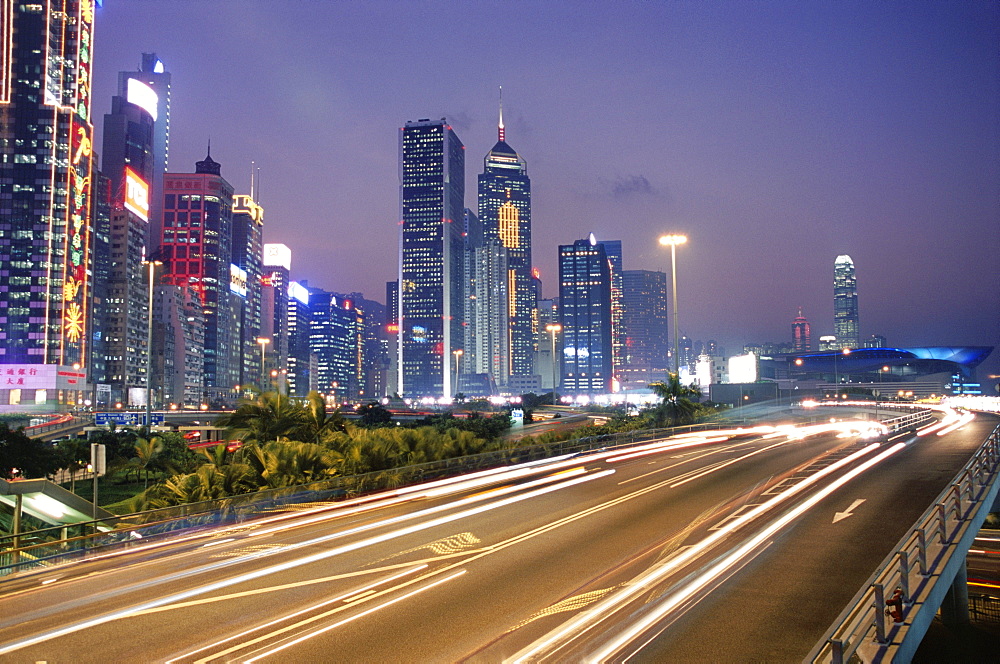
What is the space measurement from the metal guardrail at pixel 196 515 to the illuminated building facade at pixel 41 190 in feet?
381

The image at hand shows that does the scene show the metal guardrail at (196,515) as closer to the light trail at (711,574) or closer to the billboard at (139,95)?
the light trail at (711,574)

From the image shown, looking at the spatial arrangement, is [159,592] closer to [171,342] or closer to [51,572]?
[51,572]

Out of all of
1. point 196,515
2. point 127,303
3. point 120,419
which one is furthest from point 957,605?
point 127,303

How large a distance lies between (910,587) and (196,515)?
1526 centimetres

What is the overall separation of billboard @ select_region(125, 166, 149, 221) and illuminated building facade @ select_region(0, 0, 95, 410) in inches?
1044

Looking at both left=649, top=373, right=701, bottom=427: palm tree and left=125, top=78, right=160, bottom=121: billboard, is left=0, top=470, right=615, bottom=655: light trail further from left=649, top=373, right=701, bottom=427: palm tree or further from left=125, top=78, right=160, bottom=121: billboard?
left=125, top=78, right=160, bottom=121: billboard

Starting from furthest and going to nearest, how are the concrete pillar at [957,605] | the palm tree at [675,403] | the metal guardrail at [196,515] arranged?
the palm tree at [675,403], the concrete pillar at [957,605], the metal guardrail at [196,515]

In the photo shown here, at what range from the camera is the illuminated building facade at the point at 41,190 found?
119875 millimetres

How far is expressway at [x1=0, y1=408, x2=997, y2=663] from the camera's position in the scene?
952 centimetres

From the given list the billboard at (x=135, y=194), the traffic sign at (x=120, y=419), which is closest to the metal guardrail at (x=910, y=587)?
the traffic sign at (x=120, y=419)

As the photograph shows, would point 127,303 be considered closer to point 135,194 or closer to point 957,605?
point 135,194

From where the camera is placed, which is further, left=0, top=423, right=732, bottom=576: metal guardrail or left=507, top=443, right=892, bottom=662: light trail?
left=0, top=423, right=732, bottom=576: metal guardrail

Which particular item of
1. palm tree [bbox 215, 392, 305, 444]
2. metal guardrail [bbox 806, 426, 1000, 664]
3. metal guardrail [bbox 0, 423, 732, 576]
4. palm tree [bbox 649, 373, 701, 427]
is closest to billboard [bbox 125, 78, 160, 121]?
palm tree [bbox 649, 373, 701, 427]

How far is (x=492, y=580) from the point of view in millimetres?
12625
